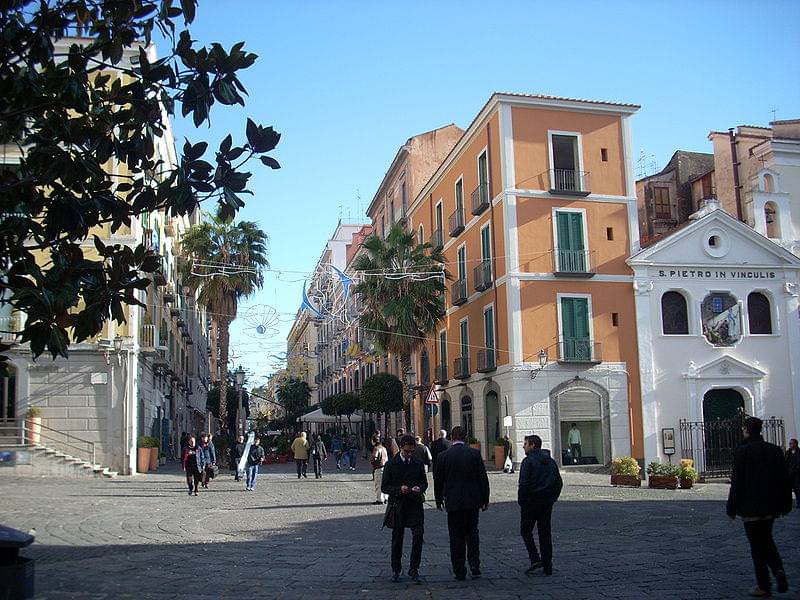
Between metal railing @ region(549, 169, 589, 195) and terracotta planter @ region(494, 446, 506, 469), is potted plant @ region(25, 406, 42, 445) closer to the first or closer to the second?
terracotta planter @ region(494, 446, 506, 469)

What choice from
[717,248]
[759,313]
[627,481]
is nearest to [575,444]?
[627,481]

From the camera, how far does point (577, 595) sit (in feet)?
27.7

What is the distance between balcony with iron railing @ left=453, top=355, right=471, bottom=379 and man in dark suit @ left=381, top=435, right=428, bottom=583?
25934mm

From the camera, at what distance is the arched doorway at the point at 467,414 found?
35.7 m

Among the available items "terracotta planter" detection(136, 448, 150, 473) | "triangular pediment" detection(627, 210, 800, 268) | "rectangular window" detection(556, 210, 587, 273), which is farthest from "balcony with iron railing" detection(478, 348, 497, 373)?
"terracotta planter" detection(136, 448, 150, 473)

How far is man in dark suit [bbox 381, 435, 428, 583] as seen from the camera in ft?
30.8

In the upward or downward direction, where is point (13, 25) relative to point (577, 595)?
upward

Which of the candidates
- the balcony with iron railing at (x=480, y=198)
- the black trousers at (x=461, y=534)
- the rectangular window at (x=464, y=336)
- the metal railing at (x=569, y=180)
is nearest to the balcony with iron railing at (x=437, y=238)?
the rectangular window at (x=464, y=336)

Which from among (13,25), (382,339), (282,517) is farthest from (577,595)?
(382,339)

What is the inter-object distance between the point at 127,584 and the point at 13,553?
1868mm

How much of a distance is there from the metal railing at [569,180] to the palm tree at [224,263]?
12.7 metres

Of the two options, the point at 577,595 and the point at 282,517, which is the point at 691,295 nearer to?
the point at 282,517

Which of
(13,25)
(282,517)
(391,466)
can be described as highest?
(13,25)

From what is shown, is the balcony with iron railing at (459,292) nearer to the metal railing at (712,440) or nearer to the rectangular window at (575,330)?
the rectangular window at (575,330)
